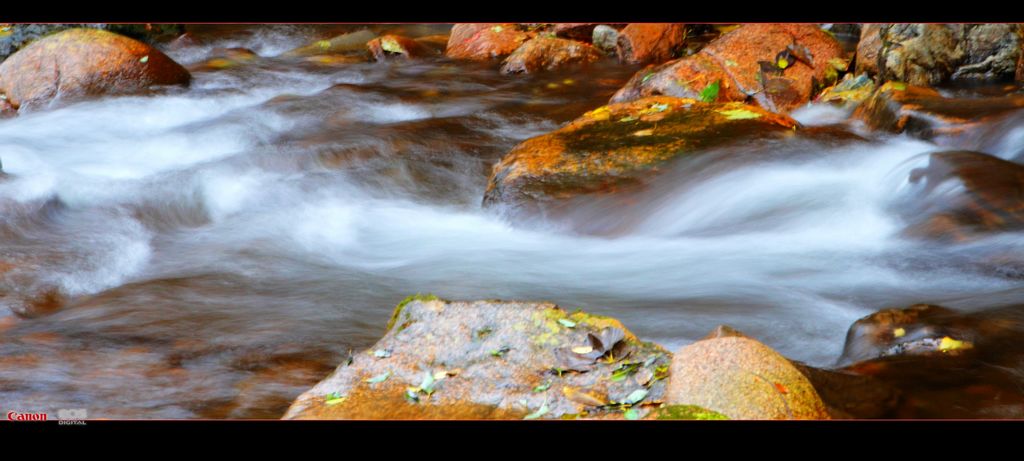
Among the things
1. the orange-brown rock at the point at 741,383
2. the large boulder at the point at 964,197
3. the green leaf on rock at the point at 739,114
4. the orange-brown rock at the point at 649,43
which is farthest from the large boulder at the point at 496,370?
the orange-brown rock at the point at 649,43

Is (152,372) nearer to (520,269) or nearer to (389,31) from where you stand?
(520,269)

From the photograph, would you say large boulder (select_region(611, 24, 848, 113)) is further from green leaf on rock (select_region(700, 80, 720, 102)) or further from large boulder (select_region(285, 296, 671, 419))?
large boulder (select_region(285, 296, 671, 419))

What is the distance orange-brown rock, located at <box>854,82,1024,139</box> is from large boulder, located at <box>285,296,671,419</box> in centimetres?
511

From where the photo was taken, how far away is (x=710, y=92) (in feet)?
Result: 29.7

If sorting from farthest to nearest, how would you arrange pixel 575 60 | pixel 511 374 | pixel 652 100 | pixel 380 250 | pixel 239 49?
pixel 239 49, pixel 575 60, pixel 652 100, pixel 380 250, pixel 511 374

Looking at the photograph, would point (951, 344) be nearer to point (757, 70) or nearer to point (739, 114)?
point (739, 114)

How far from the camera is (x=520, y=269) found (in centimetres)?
562

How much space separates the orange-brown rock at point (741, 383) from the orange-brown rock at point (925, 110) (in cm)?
499

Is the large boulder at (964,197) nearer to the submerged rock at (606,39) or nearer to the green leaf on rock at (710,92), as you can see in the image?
the green leaf on rock at (710,92)

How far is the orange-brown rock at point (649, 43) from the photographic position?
11789 mm

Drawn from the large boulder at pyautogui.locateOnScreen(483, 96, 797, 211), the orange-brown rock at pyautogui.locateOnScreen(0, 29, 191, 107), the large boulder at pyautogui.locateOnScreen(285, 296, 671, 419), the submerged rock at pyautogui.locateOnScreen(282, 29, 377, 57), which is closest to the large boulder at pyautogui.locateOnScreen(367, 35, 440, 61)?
the submerged rock at pyautogui.locateOnScreen(282, 29, 377, 57)

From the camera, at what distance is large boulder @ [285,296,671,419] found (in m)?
3.26
